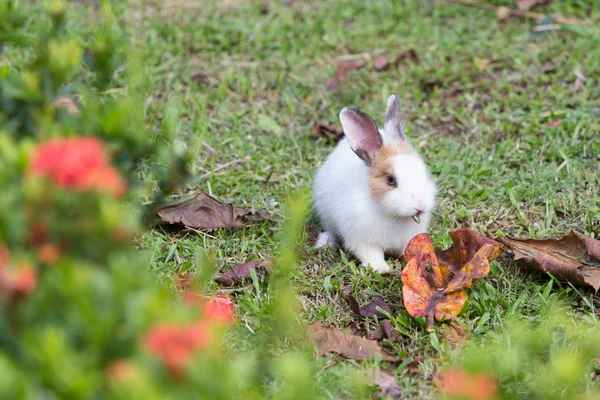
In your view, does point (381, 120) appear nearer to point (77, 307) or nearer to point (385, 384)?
point (385, 384)

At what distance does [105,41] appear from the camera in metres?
2.94

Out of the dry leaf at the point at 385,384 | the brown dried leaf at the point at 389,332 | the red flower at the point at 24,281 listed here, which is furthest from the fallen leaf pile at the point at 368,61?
the red flower at the point at 24,281

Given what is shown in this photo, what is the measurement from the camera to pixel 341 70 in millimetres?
5590

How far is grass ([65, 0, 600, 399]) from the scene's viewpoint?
3650mm

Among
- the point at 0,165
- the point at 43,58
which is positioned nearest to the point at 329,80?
the point at 43,58

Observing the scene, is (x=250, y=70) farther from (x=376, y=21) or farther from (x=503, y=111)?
(x=503, y=111)

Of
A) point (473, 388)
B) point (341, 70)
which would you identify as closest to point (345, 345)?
point (473, 388)

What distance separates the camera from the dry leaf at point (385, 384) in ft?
9.88

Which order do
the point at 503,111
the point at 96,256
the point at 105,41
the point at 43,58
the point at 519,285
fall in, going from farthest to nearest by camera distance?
the point at 503,111, the point at 519,285, the point at 105,41, the point at 43,58, the point at 96,256

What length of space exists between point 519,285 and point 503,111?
6.01ft

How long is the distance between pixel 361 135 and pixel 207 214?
0.93 m

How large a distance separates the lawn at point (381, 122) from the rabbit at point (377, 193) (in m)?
0.13

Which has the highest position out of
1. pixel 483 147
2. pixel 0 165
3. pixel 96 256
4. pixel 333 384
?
pixel 0 165

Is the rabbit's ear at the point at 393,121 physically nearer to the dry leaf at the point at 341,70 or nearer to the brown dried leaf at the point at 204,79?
Result: the dry leaf at the point at 341,70
